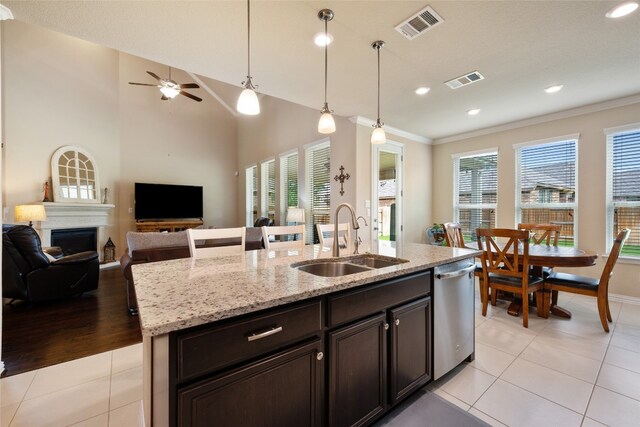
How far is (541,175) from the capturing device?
171 inches

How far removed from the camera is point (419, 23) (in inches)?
83.6

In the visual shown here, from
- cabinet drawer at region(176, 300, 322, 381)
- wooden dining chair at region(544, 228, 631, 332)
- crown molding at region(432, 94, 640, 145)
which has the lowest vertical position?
wooden dining chair at region(544, 228, 631, 332)

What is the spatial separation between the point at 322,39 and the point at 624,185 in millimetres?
4437

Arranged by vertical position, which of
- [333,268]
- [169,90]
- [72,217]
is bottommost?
[333,268]

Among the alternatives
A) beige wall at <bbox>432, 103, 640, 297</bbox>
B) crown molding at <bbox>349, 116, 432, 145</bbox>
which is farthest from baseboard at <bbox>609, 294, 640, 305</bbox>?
crown molding at <bbox>349, 116, 432, 145</bbox>

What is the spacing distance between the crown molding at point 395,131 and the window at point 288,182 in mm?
1818

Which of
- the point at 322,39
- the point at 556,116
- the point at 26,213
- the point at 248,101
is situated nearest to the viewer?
the point at 248,101

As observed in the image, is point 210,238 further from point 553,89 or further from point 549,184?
point 549,184

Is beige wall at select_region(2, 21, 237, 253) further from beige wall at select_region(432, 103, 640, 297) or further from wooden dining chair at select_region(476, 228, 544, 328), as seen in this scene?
wooden dining chair at select_region(476, 228, 544, 328)

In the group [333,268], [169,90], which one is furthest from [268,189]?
[333,268]

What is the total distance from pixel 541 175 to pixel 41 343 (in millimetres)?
6729

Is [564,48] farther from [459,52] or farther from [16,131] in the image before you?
[16,131]

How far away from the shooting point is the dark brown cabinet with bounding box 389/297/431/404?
1.59 m

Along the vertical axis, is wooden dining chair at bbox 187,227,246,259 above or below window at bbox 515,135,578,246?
below
